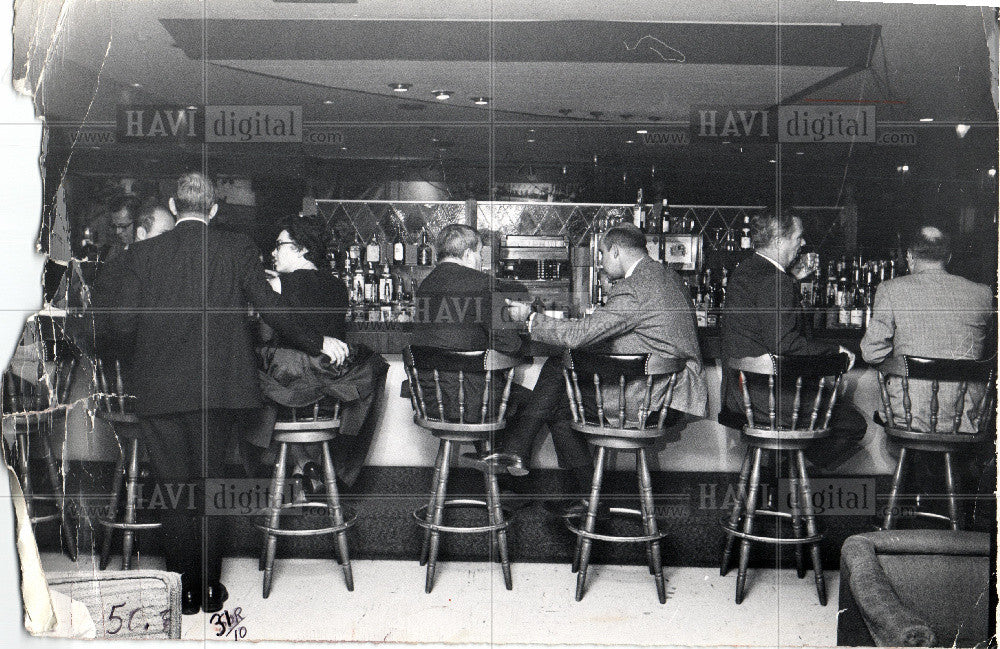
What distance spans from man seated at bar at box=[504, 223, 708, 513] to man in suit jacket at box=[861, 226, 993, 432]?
634 mm

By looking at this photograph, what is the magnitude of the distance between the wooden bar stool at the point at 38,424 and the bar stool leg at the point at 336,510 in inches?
36.0

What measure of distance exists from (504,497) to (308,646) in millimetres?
861

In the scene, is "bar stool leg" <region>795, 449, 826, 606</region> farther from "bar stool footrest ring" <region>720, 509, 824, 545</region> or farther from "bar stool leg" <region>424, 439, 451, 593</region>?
"bar stool leg" <region>424, 439, 451, 593</region>

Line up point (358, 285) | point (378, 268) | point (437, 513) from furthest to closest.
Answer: point (378, 268) → point (358, 285) → point (437, 513)

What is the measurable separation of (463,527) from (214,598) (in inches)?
34.4

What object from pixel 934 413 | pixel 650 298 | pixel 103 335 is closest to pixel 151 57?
pixel 103 335

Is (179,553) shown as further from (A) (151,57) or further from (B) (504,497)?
(A) (151,57)

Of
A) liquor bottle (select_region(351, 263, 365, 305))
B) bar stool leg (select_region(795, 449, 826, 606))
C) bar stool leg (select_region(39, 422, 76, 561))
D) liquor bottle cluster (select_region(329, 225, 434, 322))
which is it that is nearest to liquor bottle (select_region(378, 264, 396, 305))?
liquor bottle cluster (select_region(329, 225, 434, 322))

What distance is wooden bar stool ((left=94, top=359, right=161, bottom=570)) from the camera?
123 inches

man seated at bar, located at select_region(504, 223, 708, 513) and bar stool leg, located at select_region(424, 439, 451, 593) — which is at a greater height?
man seated at bar, located at select_region(504, 223, 708, 513)

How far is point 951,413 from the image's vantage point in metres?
3.08

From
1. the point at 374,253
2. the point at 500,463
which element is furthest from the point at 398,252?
the point at 500,463

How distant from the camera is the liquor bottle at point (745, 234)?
20.9ft

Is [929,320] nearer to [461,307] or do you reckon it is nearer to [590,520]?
[590,520]
